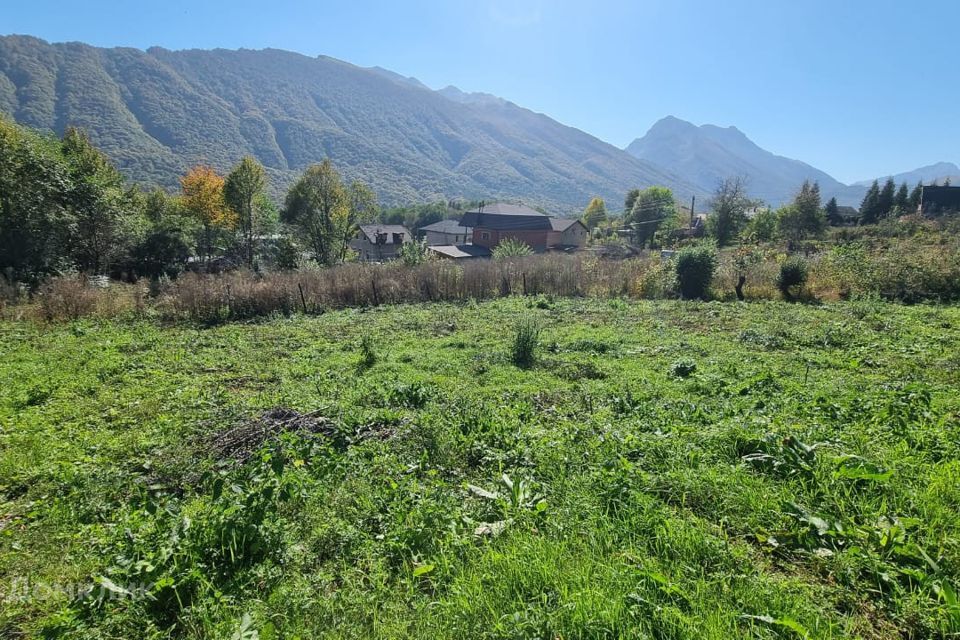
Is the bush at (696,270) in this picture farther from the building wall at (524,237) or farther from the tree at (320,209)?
the building wall at (524,237)

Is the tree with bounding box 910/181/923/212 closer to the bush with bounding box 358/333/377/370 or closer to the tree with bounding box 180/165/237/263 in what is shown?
the bush with bounding box 358/333/377/370

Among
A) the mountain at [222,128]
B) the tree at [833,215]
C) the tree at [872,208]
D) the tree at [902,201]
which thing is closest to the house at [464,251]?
the tree at [833,215]

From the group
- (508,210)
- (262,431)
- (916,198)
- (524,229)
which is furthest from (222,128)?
(916,198)

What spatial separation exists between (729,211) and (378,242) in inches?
1536

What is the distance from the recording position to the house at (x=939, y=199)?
125 ft

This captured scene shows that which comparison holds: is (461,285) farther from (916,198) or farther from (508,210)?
(916,198)

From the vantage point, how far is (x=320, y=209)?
99.7 ft

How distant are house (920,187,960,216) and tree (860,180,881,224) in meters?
3.15

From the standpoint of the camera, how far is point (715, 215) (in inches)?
1613

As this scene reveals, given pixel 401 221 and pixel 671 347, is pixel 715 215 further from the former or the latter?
pixel 401 221

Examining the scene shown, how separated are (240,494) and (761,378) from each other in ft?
21.2

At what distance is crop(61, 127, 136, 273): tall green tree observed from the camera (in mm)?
17828

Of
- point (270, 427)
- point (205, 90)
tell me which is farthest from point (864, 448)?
point (205, 90)

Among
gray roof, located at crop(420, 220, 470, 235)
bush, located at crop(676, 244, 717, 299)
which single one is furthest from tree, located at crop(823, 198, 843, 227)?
→ gray roof, located at crop(420, 220, 470, 235)
